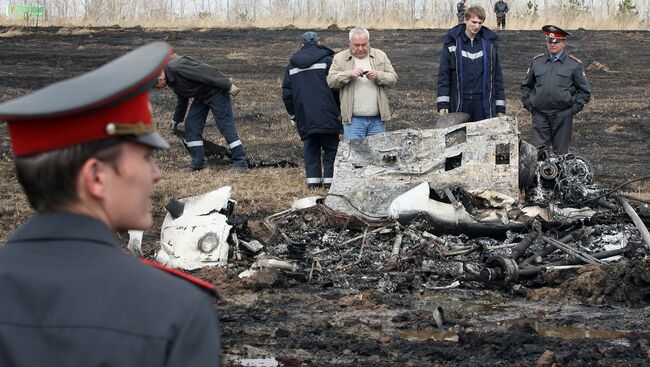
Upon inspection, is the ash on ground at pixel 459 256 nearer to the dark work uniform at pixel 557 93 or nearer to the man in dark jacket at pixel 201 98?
the dark work uniform at pixel 557 93

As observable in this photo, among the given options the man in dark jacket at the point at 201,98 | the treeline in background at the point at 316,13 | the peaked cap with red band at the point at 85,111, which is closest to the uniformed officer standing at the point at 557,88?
the man in dark jacket at the point at 201,98

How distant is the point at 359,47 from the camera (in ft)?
39.6

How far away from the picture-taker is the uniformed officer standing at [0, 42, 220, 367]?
1.91m

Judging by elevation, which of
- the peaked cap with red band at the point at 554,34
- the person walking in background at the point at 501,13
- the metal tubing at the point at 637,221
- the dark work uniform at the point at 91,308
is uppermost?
the dark work uniform at the point at 91,308

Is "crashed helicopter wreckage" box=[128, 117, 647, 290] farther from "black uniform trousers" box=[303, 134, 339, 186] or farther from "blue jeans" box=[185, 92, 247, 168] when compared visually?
"blue jeans" box=[185, 92, 247, 168]

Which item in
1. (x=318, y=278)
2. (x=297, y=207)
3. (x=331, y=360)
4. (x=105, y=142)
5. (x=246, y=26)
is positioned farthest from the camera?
(x=246, y=26)

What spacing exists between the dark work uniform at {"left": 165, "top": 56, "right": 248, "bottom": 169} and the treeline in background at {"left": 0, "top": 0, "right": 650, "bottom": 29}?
17714 mm

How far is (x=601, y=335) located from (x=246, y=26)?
26.2m

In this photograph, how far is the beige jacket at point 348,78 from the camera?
476 inches

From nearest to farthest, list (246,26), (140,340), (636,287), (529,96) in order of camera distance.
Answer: (140,340) < (636,287) < (529,96) < (246,26)

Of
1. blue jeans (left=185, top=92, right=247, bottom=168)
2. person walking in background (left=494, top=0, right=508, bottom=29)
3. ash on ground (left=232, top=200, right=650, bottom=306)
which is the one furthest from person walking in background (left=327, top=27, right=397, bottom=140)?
person walking in background (left=494, top=0, right=508, bottom=29)

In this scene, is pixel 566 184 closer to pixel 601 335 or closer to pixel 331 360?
pixel 601 335

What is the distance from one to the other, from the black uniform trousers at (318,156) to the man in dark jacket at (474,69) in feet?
4.60

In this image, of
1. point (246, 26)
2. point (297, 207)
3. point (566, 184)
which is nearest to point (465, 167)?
point (566, 184)
